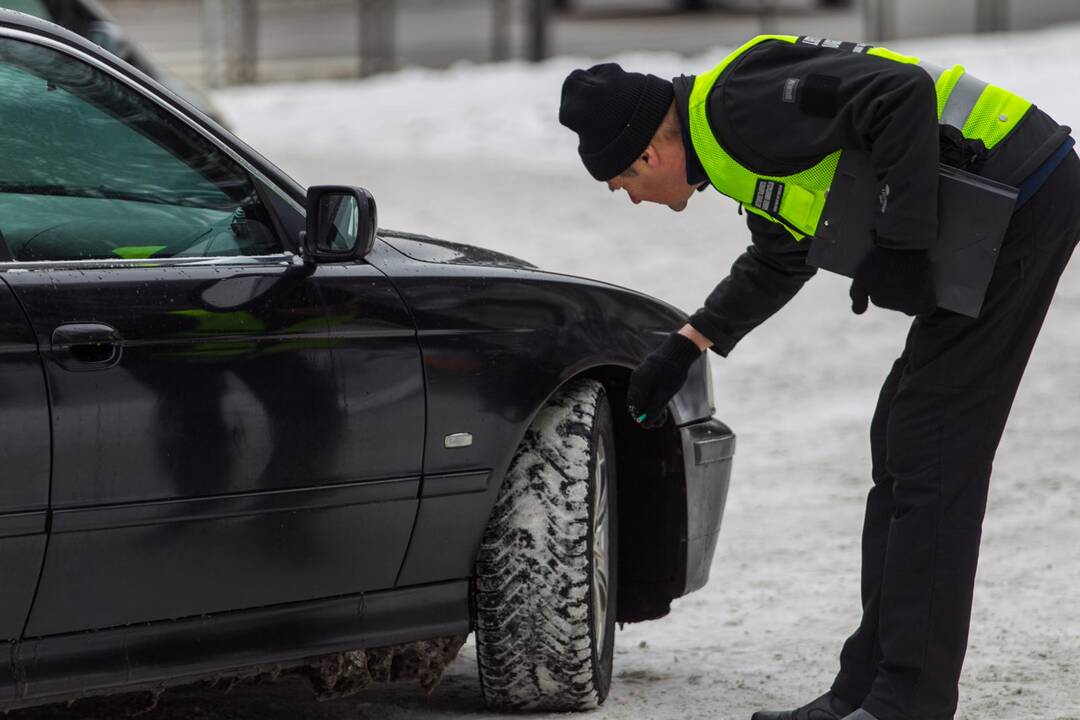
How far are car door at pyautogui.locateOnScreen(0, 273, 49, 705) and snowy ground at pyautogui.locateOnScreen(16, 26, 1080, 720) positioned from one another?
1.10 meters

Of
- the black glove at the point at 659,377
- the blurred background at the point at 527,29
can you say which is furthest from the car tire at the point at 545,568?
the blurred background at the point at 527,29

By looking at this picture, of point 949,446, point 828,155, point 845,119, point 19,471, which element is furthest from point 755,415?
point 19,471

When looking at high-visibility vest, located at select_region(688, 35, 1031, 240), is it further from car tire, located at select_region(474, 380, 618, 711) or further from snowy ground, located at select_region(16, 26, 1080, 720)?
snowy ground, located at select_region(16, 26, 1080, 720)

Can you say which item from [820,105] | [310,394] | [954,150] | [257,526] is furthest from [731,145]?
[257,526]

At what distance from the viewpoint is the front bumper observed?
448 centimetres

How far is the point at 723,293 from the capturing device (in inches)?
163

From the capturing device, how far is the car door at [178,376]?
339 centimetres

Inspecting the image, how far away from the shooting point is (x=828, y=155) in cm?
356

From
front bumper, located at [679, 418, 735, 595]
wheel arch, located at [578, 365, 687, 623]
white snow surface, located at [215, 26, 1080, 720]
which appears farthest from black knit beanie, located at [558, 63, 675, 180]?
white snow surface, located at [215, 26, 1080, 720]

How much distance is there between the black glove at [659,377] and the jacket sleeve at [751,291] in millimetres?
62

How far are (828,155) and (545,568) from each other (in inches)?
44.7

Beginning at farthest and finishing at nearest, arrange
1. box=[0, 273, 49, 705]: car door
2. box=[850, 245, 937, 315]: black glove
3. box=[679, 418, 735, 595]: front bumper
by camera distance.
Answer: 1. box=[679, 418, 735, 595]: front bumper
2. box=[850, 245, 937, 315]: black glove
3. box=[0, 273, 49, 705]: car door

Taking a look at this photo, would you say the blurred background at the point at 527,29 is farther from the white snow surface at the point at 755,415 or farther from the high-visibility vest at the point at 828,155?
the high-visibility vest at the point at 828,155

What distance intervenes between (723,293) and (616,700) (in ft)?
3.44
